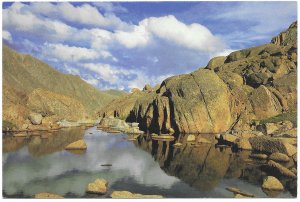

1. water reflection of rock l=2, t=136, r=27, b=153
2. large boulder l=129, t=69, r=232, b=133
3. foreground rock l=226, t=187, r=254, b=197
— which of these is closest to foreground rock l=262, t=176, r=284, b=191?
foreground rock l=226, t=187, r=254, b=197

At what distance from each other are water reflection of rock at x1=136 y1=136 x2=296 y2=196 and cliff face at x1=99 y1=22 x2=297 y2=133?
492 inches

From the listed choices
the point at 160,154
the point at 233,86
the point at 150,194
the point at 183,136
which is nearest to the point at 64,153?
the point at 160,154

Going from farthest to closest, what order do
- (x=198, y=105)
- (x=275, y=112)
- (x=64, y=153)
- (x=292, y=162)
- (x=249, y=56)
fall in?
(x=249, y=56) < (x=275, y=112) < (x=198, y=105) < (x=64, y=153) < (x=292, y=162)

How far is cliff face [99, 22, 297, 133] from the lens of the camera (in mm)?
55406

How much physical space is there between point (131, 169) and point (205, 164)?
22.6 feet

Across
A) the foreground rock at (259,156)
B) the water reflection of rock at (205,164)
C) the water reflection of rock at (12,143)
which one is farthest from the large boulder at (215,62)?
the foreground rock at (259,156)

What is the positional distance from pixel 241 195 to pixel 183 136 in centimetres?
2881

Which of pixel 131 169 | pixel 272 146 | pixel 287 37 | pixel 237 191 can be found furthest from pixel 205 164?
pixel 287 37

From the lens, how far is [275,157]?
3359cm

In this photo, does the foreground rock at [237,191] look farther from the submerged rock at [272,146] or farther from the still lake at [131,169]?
the submerged rock at [272,146]

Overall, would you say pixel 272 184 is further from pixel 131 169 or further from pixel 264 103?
pixel 264 103

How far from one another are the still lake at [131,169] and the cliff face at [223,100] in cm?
1256

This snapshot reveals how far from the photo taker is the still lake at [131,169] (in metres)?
24.2

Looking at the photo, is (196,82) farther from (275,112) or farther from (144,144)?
(144,144)
